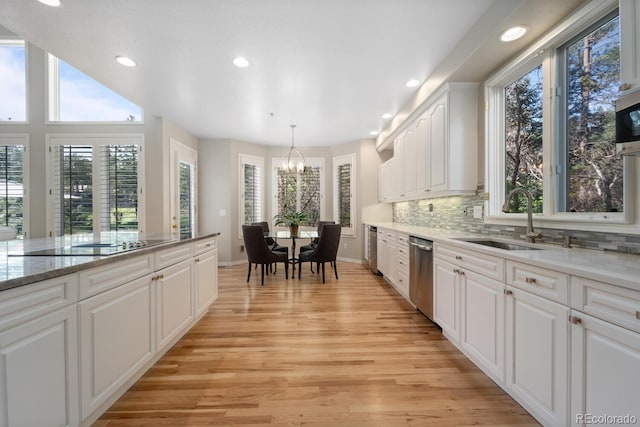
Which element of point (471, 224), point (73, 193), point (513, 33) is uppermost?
point (513, 33)

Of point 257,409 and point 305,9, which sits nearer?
point 257,409

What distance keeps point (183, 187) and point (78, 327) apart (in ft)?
13.6

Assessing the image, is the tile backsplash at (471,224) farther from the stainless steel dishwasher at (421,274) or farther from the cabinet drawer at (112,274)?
the cabinet drawer at (112,274)

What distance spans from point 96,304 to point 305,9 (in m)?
2.40

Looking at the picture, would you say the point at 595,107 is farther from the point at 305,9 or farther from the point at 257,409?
the point at 257,409

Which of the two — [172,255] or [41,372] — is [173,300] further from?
[41,372]

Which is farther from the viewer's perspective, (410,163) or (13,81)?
(13,81)

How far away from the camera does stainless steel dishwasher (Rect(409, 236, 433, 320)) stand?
101 inches

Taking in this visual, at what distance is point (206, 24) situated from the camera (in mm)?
2107

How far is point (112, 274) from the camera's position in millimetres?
1483

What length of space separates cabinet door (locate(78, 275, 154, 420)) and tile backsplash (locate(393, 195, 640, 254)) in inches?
116

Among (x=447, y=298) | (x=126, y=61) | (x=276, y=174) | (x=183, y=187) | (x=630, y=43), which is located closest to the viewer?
(x=630, y=43)

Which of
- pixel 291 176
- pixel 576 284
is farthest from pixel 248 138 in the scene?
pixel 576 284

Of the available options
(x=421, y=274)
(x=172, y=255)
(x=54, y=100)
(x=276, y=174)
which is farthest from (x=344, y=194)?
(x=54, y=100)
